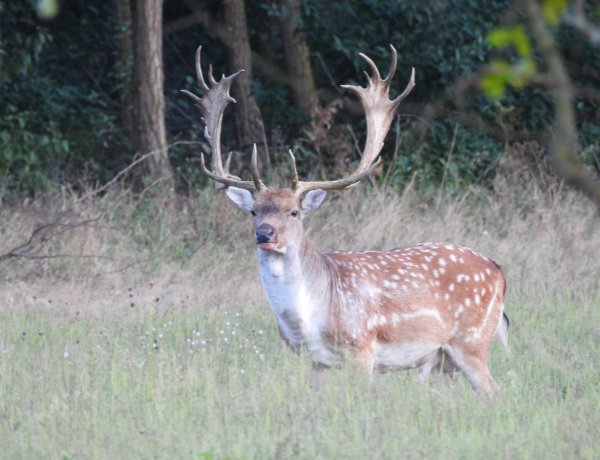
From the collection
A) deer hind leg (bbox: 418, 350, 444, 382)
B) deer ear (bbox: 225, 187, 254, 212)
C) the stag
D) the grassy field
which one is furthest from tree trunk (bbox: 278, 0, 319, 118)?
deer hind leg (bbox: 418, 350, 444, 382)

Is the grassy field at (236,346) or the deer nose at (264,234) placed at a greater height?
the deer nose at (264,234)

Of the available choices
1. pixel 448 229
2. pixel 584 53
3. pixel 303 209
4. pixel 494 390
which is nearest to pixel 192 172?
pixel 448 229

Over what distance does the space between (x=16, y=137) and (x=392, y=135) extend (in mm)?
3779

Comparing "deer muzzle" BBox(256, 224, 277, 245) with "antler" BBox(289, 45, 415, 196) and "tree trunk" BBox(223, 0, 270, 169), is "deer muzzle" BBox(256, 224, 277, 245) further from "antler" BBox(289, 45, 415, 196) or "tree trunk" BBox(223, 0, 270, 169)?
"tree trunk" BBox(223, 0, 270, 169)

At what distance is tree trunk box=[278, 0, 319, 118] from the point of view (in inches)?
503

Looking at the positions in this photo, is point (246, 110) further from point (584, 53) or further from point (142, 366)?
point (142, 366)

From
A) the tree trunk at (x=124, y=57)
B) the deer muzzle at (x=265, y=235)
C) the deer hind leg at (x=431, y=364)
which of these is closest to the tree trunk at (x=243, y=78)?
the tree trunk at (x=124, y=57)

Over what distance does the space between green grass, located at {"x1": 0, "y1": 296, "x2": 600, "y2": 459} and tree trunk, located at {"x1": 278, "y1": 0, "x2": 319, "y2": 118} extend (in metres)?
6.16

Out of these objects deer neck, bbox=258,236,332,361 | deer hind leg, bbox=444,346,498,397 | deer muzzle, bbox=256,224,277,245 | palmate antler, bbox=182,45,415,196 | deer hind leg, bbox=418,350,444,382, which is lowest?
deer hind leg, bbox=418,350,444,382

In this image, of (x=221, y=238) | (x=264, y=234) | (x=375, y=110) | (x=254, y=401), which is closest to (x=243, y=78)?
(x=221, y=238)

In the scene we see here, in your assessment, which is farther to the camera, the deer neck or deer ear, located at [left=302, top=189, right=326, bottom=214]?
deer ear, located at [left=302, top=189, right=326, bottom=214]

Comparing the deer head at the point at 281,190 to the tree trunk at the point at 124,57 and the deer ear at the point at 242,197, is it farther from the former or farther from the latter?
the tree trunk at the point at 124,57

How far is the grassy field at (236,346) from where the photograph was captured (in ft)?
14.6

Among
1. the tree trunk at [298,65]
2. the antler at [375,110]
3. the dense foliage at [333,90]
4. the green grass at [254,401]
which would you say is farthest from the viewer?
the tree trunk at [298,65]
